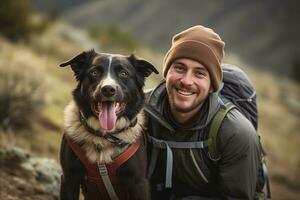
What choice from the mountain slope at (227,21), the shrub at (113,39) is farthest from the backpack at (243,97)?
the mountain slope at (227,21)

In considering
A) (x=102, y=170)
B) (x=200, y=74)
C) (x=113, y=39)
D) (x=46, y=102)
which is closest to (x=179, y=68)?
(x=200, y=74)

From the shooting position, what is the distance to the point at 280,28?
322 ft

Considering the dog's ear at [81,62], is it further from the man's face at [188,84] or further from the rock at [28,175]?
the rock at [28,175]

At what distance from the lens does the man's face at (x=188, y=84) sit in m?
4.54

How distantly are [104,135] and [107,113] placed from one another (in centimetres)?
22

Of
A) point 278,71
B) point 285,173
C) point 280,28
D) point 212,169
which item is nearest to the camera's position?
point 212,169

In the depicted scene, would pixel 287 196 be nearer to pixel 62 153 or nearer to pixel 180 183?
pixel 180 183

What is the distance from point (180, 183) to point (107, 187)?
0.82 meters

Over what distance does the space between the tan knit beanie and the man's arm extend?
41 centimetres

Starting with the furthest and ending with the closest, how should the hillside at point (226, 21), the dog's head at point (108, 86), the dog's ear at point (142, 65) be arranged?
the hillside at point (226, 21), the dog's ear at point (142, 65), the dog's head at point (108, 86)

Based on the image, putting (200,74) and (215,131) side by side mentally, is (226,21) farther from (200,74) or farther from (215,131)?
(215,131)

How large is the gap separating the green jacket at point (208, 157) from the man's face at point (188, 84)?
0.11 meters

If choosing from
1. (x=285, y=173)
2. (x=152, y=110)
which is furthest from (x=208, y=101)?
(x=285, y=173)

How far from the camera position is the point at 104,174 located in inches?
164
